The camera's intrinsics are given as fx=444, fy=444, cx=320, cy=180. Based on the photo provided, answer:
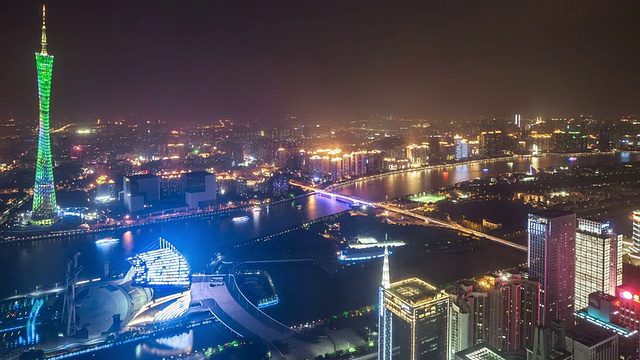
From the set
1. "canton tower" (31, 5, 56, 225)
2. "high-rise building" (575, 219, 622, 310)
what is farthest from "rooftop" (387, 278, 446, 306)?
"canton tower" (31, 5, 56, 225)

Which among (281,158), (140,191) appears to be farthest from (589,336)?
(281,158)

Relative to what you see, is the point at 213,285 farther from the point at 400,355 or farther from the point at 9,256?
the point at 9,256

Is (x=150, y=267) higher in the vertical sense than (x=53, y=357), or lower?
higher

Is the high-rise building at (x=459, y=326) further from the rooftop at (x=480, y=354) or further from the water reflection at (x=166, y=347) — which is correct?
the water reflection at (x=166, y=347)

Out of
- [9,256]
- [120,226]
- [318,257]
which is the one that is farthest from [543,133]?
[9,256]

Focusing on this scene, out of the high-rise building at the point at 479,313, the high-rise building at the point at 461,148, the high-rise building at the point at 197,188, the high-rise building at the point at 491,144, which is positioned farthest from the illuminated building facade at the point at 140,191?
the high-rise building at the point at 491,144

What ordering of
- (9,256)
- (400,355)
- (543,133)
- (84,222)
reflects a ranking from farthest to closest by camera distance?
(543,133)
(84,222)
(9,256)
(400,355)
